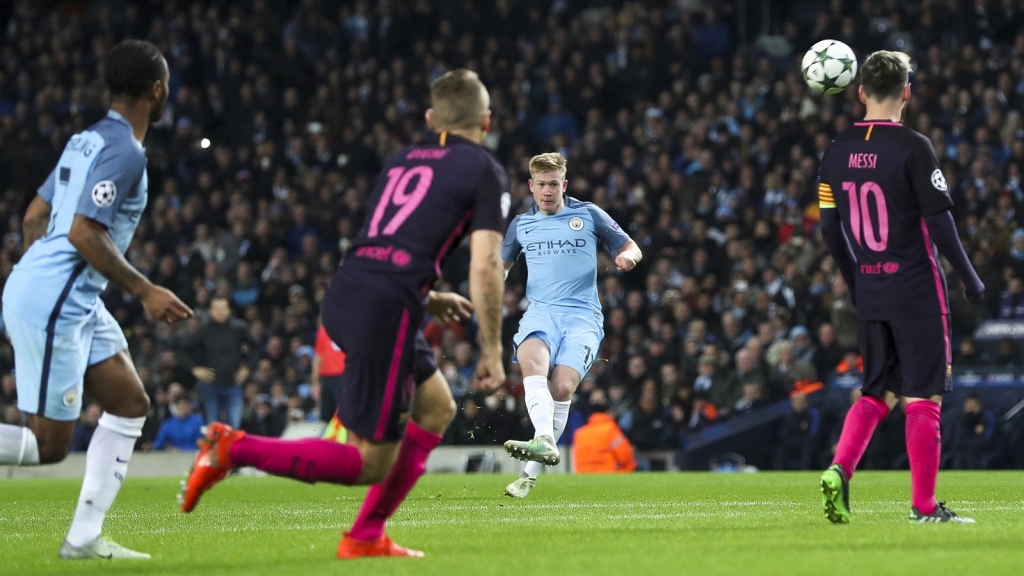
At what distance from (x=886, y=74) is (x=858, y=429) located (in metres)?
1.83

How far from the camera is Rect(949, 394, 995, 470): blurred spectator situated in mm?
16469

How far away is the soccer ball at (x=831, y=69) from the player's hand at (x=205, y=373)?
32.6 ft

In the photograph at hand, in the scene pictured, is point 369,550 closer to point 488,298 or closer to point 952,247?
point 488,298

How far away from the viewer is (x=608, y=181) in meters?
22.2

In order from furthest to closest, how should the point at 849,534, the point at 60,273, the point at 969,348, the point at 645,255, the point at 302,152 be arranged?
the point at 302,152
the point at 645,255
the point at 969,348
the point at 849,534
the point at 60,273

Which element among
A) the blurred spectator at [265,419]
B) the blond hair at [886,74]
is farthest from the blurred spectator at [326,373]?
the blond hair at [886,74]

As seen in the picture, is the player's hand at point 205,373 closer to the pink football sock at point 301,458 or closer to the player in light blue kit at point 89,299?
the player in light blue kit at point 89,299

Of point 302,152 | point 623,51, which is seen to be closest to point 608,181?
point 623,51

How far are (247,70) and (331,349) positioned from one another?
1124cm

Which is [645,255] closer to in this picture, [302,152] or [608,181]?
[608,181]

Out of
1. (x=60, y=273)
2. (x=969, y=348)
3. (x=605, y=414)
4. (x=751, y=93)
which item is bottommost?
(x=605, y=414)

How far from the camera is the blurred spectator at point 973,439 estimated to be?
16469 mm

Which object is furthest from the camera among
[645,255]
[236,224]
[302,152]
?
[302,152]

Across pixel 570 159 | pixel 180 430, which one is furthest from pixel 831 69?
pixel 570 159
